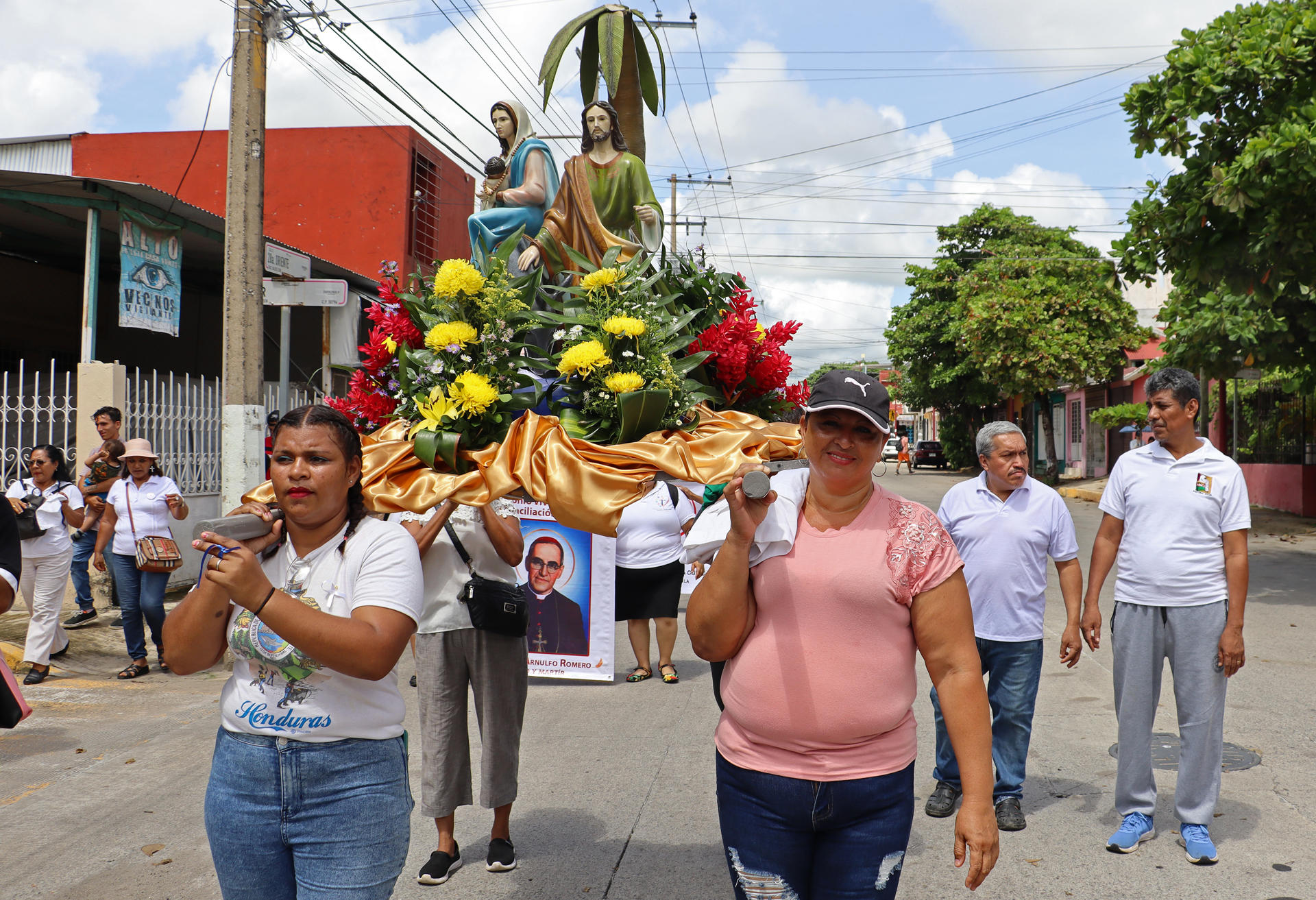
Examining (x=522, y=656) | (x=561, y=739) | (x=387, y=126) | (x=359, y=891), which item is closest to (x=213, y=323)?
(x=387, y=126)

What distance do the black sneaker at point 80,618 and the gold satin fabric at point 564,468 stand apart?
7849 millimetres

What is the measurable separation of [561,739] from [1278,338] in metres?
12.1

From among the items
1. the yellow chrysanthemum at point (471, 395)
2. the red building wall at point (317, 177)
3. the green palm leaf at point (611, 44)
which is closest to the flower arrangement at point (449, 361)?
the yellow chrysanthemum at point (471, 395)

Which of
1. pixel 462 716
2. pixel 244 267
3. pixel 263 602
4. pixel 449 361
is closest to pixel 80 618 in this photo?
pixel 244 267

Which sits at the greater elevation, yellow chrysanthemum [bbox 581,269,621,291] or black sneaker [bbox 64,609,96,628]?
yellow chrysanthemum [bbox 581,269,621,291]

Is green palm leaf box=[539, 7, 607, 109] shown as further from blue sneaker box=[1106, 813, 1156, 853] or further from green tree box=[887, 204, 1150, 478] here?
green tree box=[887, 204, 1150, 478]

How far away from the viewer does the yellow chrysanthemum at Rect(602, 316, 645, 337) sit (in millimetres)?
3395

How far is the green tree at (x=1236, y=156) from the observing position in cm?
1037

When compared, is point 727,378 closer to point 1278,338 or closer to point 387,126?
point 1278,338

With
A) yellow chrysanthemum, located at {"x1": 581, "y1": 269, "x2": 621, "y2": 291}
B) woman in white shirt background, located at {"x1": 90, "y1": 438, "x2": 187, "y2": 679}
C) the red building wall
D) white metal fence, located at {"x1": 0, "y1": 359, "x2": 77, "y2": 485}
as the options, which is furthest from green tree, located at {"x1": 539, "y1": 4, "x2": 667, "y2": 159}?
the red building wall

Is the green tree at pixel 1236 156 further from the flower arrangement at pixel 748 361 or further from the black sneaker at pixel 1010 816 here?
the flower arrangement at pixel 748 361

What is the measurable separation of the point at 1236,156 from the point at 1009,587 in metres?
8.41

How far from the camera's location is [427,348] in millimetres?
3588

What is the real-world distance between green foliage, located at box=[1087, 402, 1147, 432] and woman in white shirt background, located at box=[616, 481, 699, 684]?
22876 millimetres
